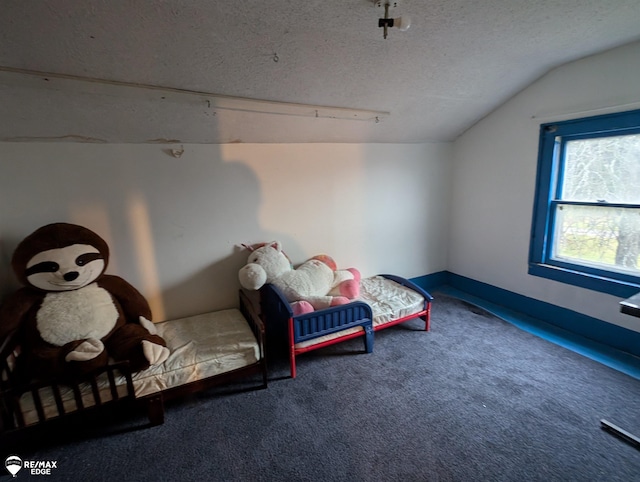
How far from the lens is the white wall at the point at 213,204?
1.86m

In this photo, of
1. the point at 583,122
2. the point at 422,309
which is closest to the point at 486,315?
the point at 422,309

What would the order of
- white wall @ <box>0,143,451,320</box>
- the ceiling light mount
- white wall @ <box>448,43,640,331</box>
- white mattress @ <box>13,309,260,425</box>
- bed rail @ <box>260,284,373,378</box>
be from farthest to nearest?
white wall @ <box>448,43,640,331</box>
bed rail @ <box>260,284,373,378</box>
white wall @ <box>0,143,451,320</box>
white mattress @ <box>13,309,260,425</box>
the ceiling light mount

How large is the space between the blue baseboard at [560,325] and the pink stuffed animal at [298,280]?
1291mm

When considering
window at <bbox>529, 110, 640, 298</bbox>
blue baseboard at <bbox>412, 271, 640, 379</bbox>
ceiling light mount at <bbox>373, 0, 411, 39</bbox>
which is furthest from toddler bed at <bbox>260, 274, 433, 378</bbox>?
ceiling light mount at <bbox>373, 0, 411, 39</bbox>

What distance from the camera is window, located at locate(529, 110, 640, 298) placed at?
7.16ft

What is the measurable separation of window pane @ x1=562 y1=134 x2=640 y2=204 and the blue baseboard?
974 mm

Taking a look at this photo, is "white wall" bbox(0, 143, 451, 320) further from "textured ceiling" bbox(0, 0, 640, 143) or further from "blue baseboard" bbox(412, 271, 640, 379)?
"blue baseboard" bbox(412, 271, 640, 379)

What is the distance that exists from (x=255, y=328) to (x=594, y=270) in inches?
105

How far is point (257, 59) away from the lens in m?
1.57

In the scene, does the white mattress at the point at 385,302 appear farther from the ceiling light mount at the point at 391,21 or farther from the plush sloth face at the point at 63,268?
the ceiling light mount at the point at 391,21

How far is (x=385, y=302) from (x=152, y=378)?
1.75m

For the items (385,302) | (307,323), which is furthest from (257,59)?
(385,302)

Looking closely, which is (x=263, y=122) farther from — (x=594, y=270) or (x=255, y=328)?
(x=594, y=270)

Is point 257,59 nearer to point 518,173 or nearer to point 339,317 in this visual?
point 339,317
